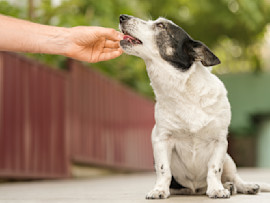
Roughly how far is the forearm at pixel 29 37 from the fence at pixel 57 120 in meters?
3.97

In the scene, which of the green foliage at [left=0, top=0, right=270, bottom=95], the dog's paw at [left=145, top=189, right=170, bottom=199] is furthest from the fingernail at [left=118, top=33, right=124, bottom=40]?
the green foliage at [left=0, top=0, right=270, bottom=95]

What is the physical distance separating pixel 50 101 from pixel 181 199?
6.02 meters

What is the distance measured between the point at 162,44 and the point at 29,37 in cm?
104

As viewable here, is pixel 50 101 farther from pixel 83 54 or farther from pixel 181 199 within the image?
pixel 181 199

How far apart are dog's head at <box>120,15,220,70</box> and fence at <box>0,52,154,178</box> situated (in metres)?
4.28

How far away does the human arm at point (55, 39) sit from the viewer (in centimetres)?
388

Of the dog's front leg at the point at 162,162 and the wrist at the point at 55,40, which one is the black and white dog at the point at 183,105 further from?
the wrist at the point at 55,40

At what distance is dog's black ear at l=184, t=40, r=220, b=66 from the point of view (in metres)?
3.94

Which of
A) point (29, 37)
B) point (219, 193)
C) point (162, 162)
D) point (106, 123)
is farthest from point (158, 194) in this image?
point (106, 123)

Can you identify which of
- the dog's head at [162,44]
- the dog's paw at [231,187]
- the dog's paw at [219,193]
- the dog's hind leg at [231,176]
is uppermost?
the dog's head at [162,44]

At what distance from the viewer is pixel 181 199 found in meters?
3.76

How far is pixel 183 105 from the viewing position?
3.99 metres

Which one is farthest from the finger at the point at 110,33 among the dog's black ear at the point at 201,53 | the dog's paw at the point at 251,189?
the dog's paw at the point at 251,189

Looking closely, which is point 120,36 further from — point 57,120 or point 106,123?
point 106,123
